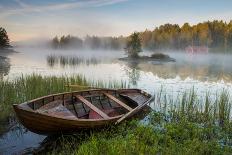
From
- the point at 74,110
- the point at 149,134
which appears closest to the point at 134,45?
the point at 74,110

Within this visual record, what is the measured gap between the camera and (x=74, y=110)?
11406mm

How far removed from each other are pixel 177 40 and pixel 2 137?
5271 inches

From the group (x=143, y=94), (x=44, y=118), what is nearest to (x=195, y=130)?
(x=44, y=118)

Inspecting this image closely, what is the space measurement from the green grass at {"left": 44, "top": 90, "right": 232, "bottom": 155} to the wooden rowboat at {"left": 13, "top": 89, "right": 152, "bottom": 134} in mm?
416

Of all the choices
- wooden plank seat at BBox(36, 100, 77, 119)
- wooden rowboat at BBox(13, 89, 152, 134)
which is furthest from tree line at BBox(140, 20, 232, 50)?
wooden plank seat at BBox(36, 100, 77, 119)

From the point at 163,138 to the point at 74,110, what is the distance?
13.3 ft

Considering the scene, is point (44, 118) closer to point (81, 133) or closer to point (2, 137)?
point (81, 133)

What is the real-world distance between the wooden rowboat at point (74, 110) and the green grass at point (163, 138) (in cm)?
42

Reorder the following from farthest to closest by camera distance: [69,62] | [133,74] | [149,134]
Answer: [69,62], [133,74], [149,134]

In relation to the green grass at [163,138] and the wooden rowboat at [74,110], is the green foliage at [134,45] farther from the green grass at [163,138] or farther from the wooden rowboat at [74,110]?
the green grass at [163,138]

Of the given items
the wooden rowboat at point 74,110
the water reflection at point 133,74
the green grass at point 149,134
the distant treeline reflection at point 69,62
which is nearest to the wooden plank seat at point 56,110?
the wooden rowboat at point 74,110

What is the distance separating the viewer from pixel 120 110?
13.0 meters

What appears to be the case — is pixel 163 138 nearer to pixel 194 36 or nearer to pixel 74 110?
pixel 74 110

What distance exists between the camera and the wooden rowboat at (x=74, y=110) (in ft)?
28.2
